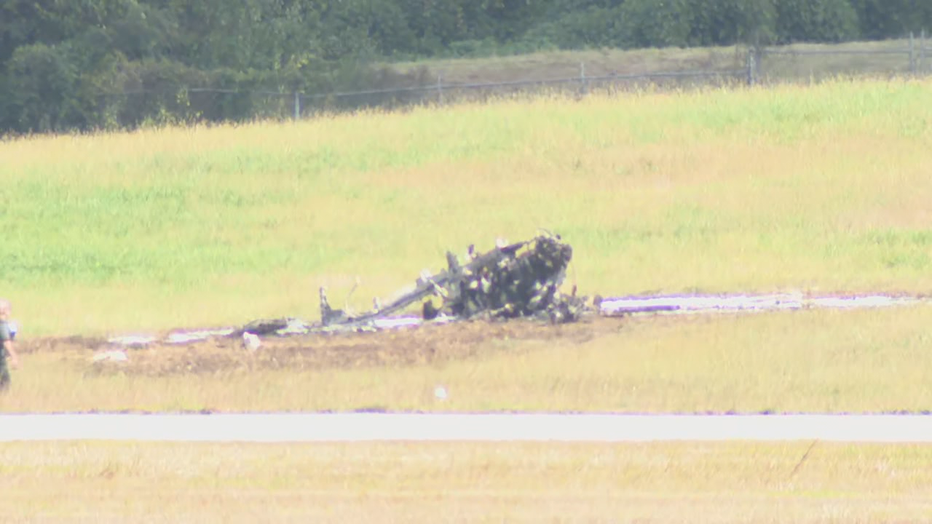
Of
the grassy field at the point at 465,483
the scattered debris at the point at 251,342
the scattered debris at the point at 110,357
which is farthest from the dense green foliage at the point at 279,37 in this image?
the grassy field at the point at 465,483

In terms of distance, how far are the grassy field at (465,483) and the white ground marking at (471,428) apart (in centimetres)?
38

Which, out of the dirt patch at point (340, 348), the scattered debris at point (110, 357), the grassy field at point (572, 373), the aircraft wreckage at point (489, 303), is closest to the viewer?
the grassy field at point (572, 373)

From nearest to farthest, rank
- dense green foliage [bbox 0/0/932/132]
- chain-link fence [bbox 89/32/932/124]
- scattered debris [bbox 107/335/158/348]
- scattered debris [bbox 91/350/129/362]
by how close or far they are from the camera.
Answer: scattered debris [bbox 91/350/129/362], scattered debris [bbox 107/335/158/348], chain-link fence [bbox 89/32/932/124], dense green foliage [bbox 0/0/932/132]

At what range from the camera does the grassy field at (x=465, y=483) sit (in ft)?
30.5

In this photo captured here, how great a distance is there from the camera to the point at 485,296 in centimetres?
1880

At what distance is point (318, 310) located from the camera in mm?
21250

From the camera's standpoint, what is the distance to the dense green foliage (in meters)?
46.3

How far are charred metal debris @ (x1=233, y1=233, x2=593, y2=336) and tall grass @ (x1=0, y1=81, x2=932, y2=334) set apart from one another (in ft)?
8.13

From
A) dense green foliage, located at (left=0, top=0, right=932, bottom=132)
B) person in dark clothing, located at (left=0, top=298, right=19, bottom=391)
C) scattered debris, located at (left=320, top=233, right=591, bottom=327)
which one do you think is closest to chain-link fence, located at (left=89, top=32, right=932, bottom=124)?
dense green foliage, located at (left=0, top=0, right=932, bottom=132)

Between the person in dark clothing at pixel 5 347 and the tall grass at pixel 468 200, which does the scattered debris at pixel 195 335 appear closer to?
the tall grass at pixel 468 200

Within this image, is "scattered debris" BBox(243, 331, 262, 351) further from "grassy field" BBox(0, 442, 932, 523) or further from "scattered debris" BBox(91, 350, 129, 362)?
"grassy field" BBox(0, 442, 932, 523)

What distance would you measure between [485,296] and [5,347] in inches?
251

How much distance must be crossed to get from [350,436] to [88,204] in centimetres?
2184

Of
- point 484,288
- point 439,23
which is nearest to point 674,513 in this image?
point 484,288
